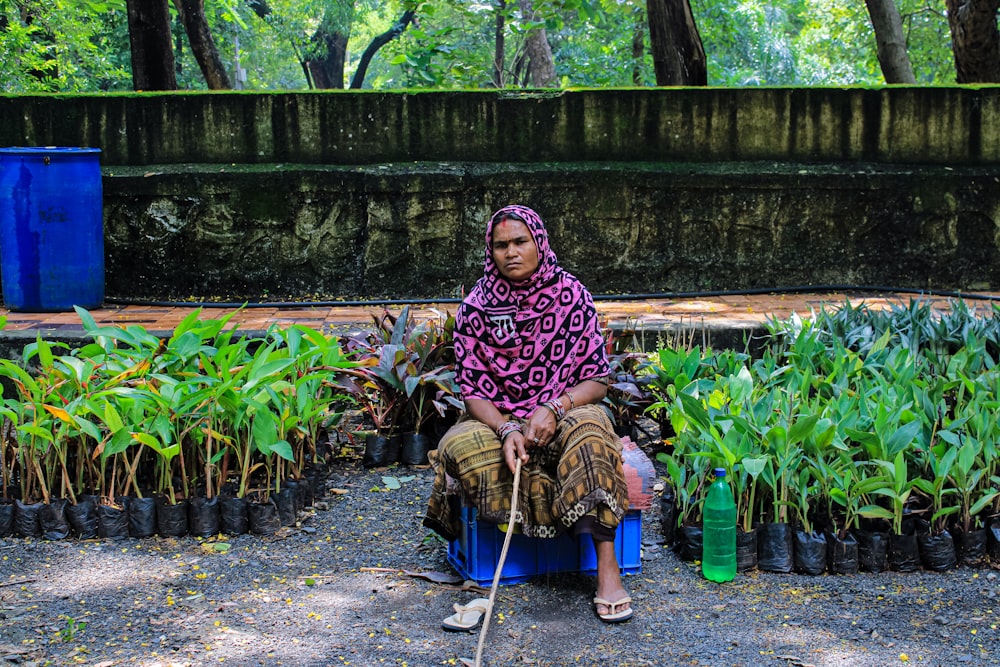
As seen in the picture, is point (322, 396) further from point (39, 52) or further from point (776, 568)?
point (39, 52)

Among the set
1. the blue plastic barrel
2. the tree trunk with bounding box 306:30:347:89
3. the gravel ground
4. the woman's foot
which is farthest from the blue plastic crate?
the tree trunk with bounding box 306:30:347:89

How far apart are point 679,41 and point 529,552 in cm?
642

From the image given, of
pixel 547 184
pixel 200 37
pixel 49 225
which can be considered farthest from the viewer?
pixel 200 37

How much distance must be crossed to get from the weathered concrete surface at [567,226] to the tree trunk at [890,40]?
3267 mm

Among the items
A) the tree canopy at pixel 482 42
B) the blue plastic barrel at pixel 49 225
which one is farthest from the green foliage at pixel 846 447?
the tree canopy at pixel 482 42

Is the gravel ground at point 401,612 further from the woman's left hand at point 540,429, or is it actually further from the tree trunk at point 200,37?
the tree trunk at point 200,37

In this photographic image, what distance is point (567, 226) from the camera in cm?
755

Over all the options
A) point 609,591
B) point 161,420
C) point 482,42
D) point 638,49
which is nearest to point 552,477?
point 609,591

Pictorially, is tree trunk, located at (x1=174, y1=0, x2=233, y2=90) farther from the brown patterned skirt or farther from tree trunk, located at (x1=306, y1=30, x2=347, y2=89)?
tree trunk, located at (x1=306, y1=30, x2=347, y2=89)

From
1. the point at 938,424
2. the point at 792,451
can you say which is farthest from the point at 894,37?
the point at 792,451

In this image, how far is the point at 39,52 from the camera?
16.4 meters

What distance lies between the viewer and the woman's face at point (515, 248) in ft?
11.5

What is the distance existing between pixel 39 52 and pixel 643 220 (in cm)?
1248

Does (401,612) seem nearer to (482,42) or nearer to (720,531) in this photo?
(720,531)
